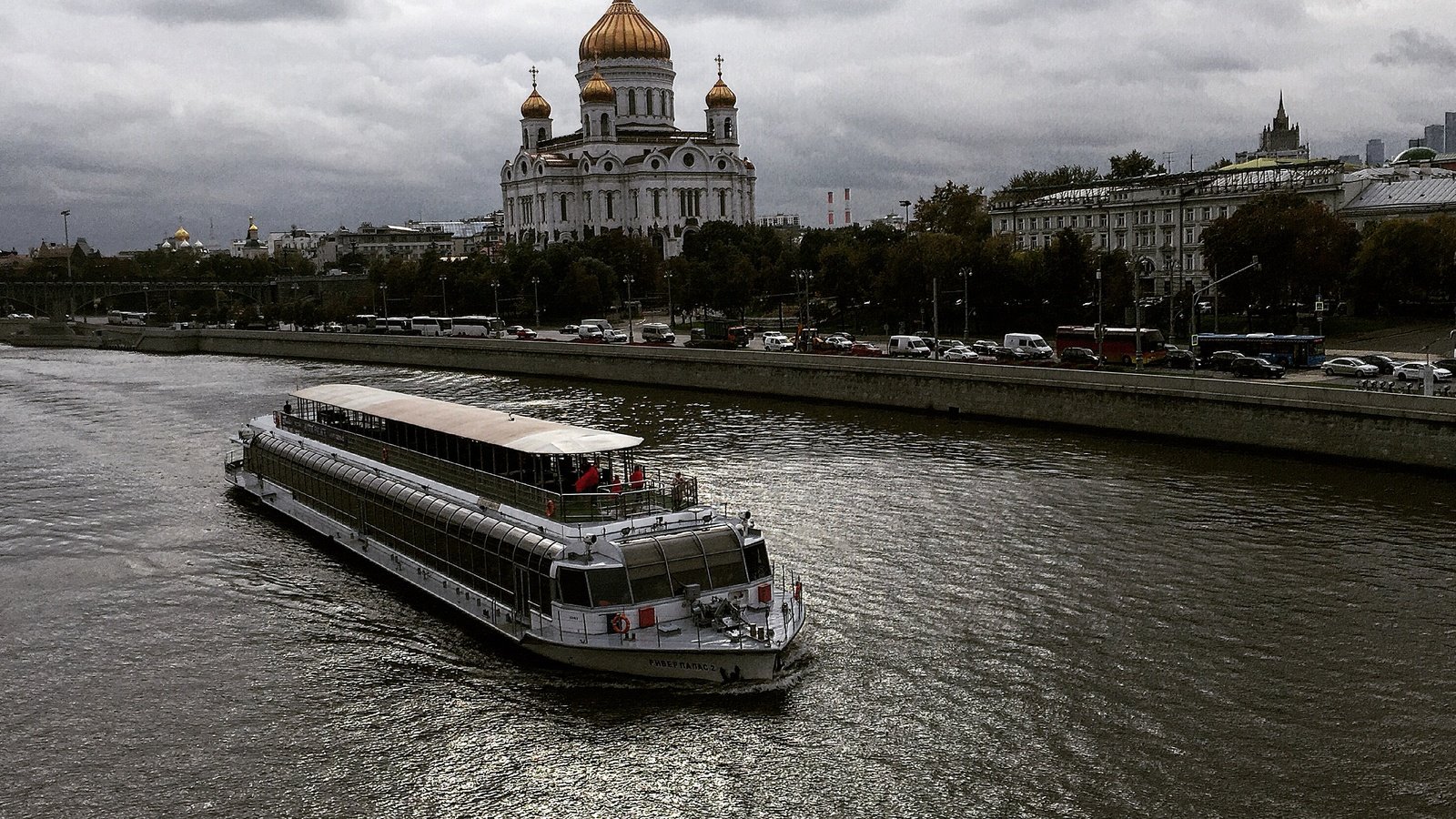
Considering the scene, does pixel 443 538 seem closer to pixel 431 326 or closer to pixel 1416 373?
pixel 1416 373

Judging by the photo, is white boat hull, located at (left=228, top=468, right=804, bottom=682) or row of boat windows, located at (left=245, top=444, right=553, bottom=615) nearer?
white boat hull, located at (left=228, top=468, right=804, bottom=682)

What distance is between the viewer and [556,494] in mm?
20266

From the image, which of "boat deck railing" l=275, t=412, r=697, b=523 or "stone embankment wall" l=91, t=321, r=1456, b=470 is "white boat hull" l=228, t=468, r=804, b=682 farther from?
"stone embankment wall" l=91, t=321, r=1456, b=470

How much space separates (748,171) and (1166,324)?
82.2 meters

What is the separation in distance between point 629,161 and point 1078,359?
8844 centimetres

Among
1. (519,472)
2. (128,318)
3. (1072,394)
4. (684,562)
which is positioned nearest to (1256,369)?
(1072,394)

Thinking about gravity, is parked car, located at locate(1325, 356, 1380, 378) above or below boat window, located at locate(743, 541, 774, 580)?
above

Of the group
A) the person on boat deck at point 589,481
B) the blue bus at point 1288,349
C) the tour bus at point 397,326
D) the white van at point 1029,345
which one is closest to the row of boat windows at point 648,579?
the person on boat deck at point 589,481

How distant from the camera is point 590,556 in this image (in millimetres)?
18844

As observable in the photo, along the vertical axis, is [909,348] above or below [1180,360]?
above

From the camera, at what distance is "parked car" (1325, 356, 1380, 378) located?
139 ft

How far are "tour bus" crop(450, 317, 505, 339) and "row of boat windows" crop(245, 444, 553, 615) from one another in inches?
2170

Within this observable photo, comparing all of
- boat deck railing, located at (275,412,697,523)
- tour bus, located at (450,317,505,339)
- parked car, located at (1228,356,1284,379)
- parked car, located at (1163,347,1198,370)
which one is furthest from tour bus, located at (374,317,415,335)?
boat deck railing, located at (275,412,697,523)

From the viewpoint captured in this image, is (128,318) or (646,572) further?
(128,318)
